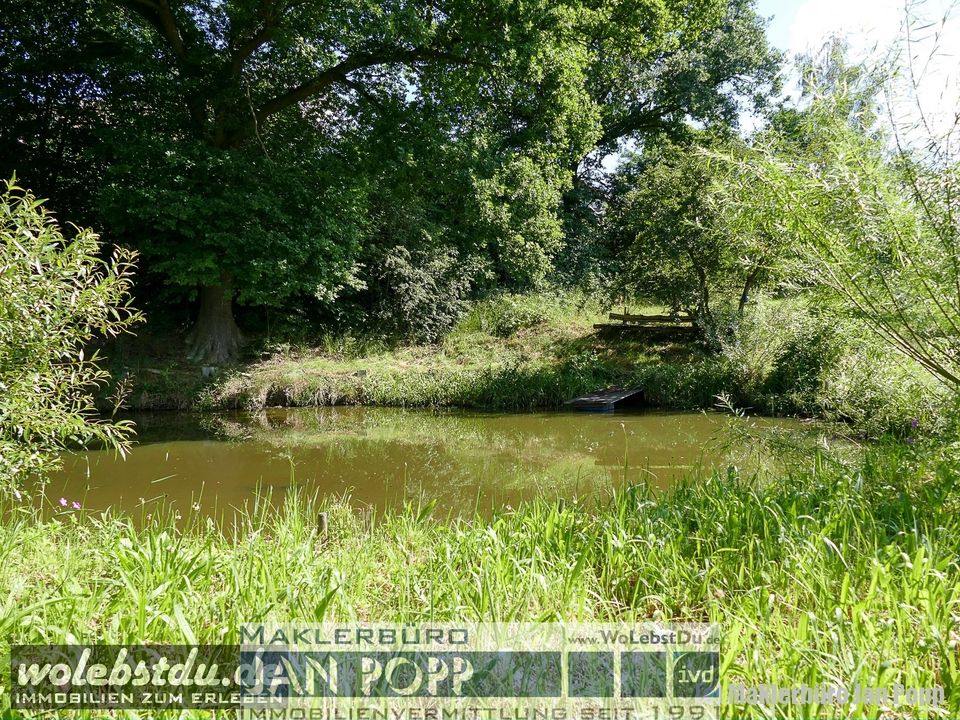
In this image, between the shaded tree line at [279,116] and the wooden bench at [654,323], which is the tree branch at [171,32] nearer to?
the shaded tree line at [279,116]

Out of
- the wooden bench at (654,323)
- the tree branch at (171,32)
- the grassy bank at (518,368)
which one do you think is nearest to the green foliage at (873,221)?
→ the grassy bank at (518,368)

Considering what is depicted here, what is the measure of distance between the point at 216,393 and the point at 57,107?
6.67 meters

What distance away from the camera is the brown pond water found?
236 inches

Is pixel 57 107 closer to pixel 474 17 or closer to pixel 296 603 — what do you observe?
pixel 474 17

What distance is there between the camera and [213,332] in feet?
42.7

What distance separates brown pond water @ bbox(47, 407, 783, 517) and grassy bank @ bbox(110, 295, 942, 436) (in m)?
0.62

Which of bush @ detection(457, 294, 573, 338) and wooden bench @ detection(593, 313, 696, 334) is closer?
wooden bench @ detection(593, 313, 696, 334)

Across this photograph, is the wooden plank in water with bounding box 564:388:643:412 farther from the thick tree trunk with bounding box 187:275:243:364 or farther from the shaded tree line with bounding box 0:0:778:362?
the thick tree trunk with bounding box 187:275:243:364

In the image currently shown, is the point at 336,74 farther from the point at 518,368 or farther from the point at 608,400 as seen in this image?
the point at 608,400

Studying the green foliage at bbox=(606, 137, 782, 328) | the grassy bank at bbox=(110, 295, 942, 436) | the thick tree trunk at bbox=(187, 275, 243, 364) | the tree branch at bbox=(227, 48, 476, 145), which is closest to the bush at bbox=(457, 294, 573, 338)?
the grassy bank at bbox=(110, 295, 942, 436)

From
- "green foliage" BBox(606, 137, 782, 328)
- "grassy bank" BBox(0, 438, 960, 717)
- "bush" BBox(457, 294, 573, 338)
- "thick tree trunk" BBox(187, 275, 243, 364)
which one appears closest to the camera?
"grassy bank" BBox(0, 438, 960, 717)

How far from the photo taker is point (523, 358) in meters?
13.6

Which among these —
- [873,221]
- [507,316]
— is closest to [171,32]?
[507,316]

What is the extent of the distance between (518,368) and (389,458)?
512 cm
